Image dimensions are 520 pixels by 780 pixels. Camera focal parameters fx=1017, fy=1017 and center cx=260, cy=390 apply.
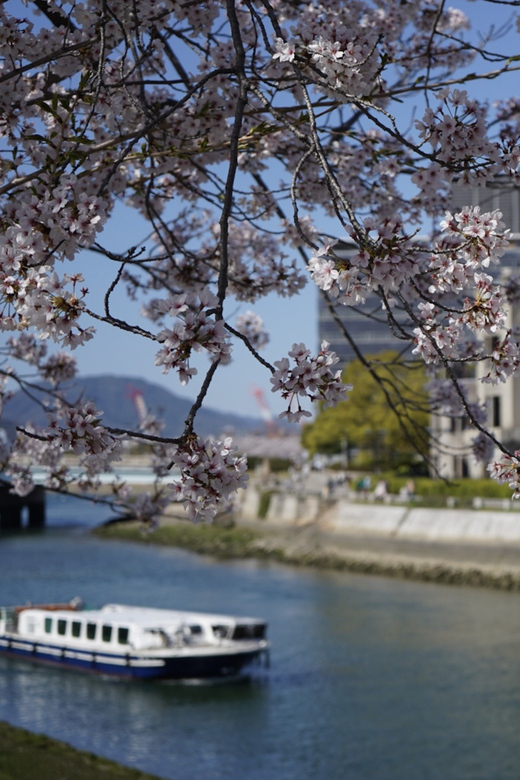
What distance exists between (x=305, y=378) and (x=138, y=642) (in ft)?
72.4

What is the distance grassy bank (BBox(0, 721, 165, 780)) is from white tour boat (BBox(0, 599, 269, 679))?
1122 centimetres

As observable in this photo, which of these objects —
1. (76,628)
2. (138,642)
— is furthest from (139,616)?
(76,628)

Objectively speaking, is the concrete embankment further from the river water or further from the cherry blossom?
the cherry blossom

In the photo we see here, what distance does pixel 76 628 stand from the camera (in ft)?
85.3

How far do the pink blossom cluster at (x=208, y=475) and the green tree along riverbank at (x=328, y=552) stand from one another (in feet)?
88.2

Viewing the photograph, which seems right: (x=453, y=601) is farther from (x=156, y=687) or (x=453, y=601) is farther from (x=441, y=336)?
(x=441, y=336)

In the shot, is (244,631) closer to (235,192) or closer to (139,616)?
(139,616)

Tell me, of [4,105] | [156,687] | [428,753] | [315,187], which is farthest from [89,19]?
[156,687]

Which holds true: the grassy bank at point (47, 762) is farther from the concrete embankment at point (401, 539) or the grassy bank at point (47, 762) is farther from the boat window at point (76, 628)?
the concrete embankment at point (401, 539)

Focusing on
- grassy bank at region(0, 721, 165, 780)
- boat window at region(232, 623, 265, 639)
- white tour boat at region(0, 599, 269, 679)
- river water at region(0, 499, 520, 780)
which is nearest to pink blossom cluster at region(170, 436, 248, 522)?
grassy bank at region(0, 721, 165, 780)

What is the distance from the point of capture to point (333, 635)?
26922mm

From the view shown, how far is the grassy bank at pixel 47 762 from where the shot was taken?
9875 millimetres

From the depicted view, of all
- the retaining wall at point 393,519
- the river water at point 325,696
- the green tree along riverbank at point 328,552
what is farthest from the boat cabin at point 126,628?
the retaining wall at point 393,519

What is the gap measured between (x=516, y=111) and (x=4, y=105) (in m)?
3.75
